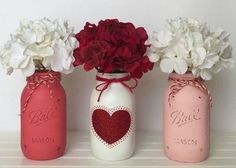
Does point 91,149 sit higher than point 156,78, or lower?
lower

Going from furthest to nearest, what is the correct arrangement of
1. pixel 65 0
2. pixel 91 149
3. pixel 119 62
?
1. pixel 65 0
2. pixel 91 149
3. pixel 119 62

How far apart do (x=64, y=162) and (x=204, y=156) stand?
0.35 metres

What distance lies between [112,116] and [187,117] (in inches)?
7.1

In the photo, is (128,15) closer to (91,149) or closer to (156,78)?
(156,78)

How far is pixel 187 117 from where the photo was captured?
0.98 metres

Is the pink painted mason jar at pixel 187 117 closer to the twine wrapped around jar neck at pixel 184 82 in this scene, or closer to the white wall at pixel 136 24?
the twine wrapped around jar neck at pixel 184 82

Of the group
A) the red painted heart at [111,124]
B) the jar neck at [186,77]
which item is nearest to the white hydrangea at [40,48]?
the red painted heart at [111,124]

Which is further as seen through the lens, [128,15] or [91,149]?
[128,15]

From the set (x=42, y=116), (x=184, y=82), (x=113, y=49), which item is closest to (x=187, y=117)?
(x=184, y=82)

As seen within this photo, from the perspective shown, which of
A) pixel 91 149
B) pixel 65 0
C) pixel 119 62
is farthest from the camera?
pixel 65 0

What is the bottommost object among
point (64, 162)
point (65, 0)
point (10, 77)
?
point (64, 162)

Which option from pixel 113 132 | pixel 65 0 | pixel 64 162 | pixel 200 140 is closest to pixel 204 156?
pixel 200 140

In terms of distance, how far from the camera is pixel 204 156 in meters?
1.02

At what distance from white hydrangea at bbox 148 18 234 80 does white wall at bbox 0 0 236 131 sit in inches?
8.0
